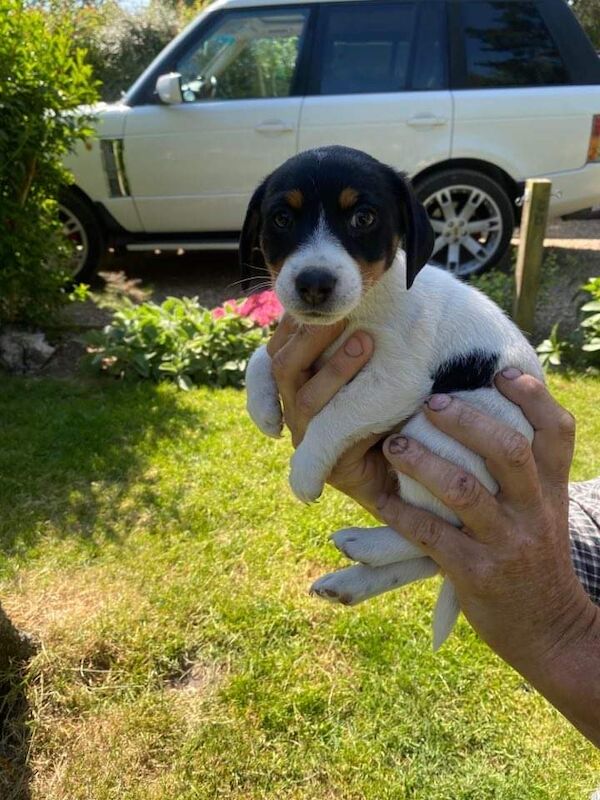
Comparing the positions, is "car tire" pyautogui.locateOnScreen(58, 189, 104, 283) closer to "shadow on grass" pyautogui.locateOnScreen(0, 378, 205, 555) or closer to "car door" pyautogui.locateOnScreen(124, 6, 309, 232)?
"car door" pyautogui.locateOnScreen(124, 6, 309, 232)

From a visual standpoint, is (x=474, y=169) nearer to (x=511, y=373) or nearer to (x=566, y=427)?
(x=511, y=373)

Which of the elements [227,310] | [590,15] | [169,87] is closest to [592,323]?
[227,310]

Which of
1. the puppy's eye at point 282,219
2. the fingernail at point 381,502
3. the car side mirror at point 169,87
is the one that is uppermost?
the puppy's eye at point 282,219

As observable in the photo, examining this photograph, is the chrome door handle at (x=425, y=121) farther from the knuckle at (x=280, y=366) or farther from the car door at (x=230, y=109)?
the knuckle at (x=280, y=366)

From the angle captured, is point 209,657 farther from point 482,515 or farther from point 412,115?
point 412,115

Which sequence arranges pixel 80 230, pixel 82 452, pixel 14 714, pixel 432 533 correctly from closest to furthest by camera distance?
pixel 432 533, pixel 14 714, pixel 82 452, pixel 80 230

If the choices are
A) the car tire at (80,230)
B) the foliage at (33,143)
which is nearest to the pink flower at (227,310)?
the foliage at (33,143)
